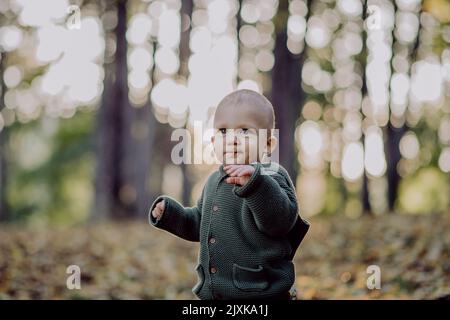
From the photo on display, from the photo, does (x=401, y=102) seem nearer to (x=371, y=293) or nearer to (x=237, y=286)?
(x=371, y=293)

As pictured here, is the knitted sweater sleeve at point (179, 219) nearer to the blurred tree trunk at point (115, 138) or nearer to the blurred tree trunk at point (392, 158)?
the blurred tree trunk at point (115, 138)

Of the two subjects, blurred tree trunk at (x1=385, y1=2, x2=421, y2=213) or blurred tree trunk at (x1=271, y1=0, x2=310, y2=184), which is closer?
blurred tree trunk at (x1=271, y1=0, x2=310, y2=184)

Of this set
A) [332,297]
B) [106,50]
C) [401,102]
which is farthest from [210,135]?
[401,102]

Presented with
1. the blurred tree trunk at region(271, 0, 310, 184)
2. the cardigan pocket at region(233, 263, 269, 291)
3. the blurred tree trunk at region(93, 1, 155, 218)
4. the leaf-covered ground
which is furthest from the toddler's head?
the blurred tree trunk at region(93, 1, 155, 218)

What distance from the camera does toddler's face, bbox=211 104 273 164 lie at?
2.52m

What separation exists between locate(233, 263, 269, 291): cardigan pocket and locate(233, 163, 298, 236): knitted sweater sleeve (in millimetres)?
198

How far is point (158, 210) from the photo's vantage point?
2.83 metres

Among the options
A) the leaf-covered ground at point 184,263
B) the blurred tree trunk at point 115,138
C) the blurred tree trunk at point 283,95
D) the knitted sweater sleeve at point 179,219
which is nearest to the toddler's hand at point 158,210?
the knitted sweater sleeve at point 179,219

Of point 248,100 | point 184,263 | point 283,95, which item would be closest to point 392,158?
point 283,95

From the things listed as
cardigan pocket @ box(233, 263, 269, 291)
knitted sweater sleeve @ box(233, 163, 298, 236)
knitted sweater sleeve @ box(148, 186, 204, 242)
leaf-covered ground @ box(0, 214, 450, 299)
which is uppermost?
knitted sweater sleeve @ box(233, 163, 298, 236)

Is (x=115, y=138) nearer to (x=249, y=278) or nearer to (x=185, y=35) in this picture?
(x=185, y=35)

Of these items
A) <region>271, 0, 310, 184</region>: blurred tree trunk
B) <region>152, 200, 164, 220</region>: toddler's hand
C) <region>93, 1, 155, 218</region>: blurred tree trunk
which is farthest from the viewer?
<region>93, 1, 155, 218</region>: blurred tree trunk

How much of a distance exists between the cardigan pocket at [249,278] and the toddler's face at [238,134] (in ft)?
1.71

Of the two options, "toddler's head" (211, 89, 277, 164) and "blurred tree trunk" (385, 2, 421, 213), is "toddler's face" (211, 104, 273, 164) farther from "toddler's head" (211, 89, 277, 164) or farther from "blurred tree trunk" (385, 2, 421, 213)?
"blurred tree trunk" (385, 2, 421, 213)
